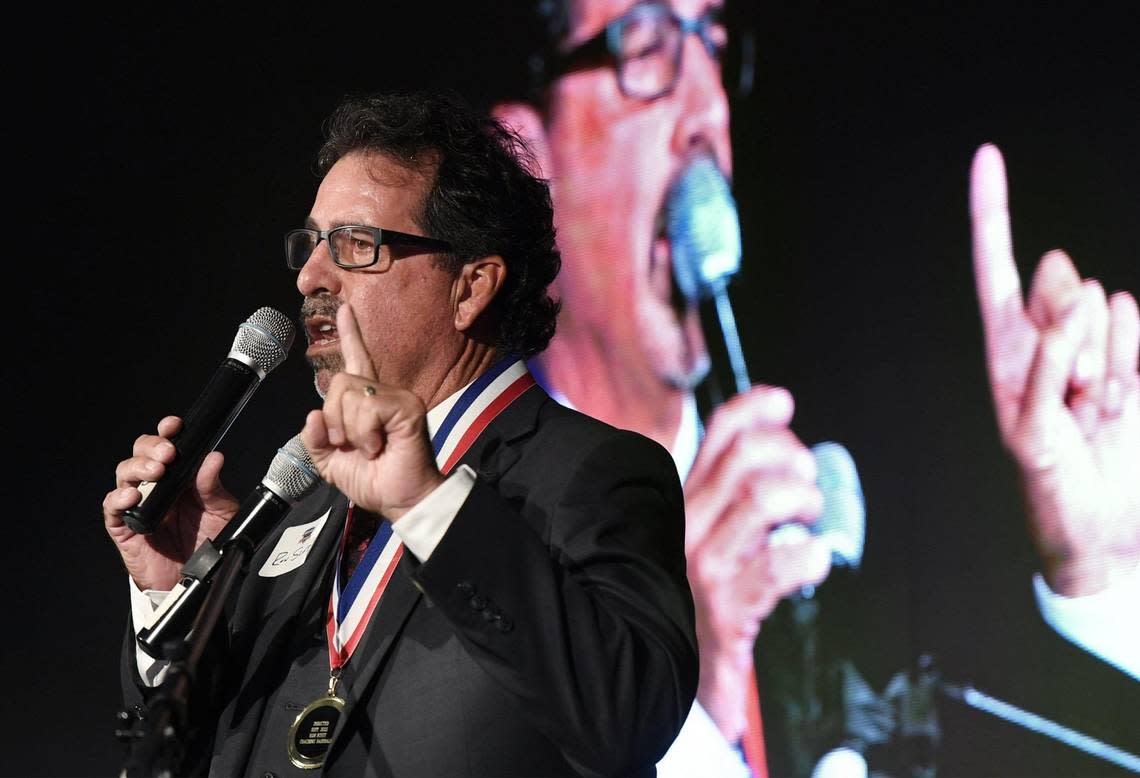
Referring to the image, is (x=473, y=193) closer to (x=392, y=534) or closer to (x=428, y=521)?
(x=392, y=534)

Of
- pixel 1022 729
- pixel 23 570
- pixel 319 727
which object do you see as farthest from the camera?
pixel 23 570

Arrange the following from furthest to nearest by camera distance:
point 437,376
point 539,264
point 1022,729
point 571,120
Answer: point 571,120 < point 1022,729 < point 539,264 < point 437,376

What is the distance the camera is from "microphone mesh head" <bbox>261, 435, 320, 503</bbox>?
1623 millimetres

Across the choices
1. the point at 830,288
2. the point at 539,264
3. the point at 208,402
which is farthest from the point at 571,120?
the point at 208,402

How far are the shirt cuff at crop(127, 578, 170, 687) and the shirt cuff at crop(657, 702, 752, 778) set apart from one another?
1.47 metres

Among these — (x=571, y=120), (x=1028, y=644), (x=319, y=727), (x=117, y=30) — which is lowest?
(x=1028, y=644)

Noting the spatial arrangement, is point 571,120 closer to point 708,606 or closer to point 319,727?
point 708,606

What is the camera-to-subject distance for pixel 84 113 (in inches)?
149

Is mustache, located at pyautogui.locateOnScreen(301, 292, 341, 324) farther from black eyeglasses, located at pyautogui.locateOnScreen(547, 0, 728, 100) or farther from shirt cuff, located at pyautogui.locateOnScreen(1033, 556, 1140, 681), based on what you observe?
shirt cuff, located at pyautogui.locateOnScreen(1033, 556, 1140, 681)

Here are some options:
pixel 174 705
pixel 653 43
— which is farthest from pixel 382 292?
pixel 653 43

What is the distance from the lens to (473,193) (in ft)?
6.56

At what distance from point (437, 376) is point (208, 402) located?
384mm

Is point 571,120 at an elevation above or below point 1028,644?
above

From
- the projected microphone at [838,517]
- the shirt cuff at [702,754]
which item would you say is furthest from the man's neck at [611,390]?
the shirt cuff at [702,754]
